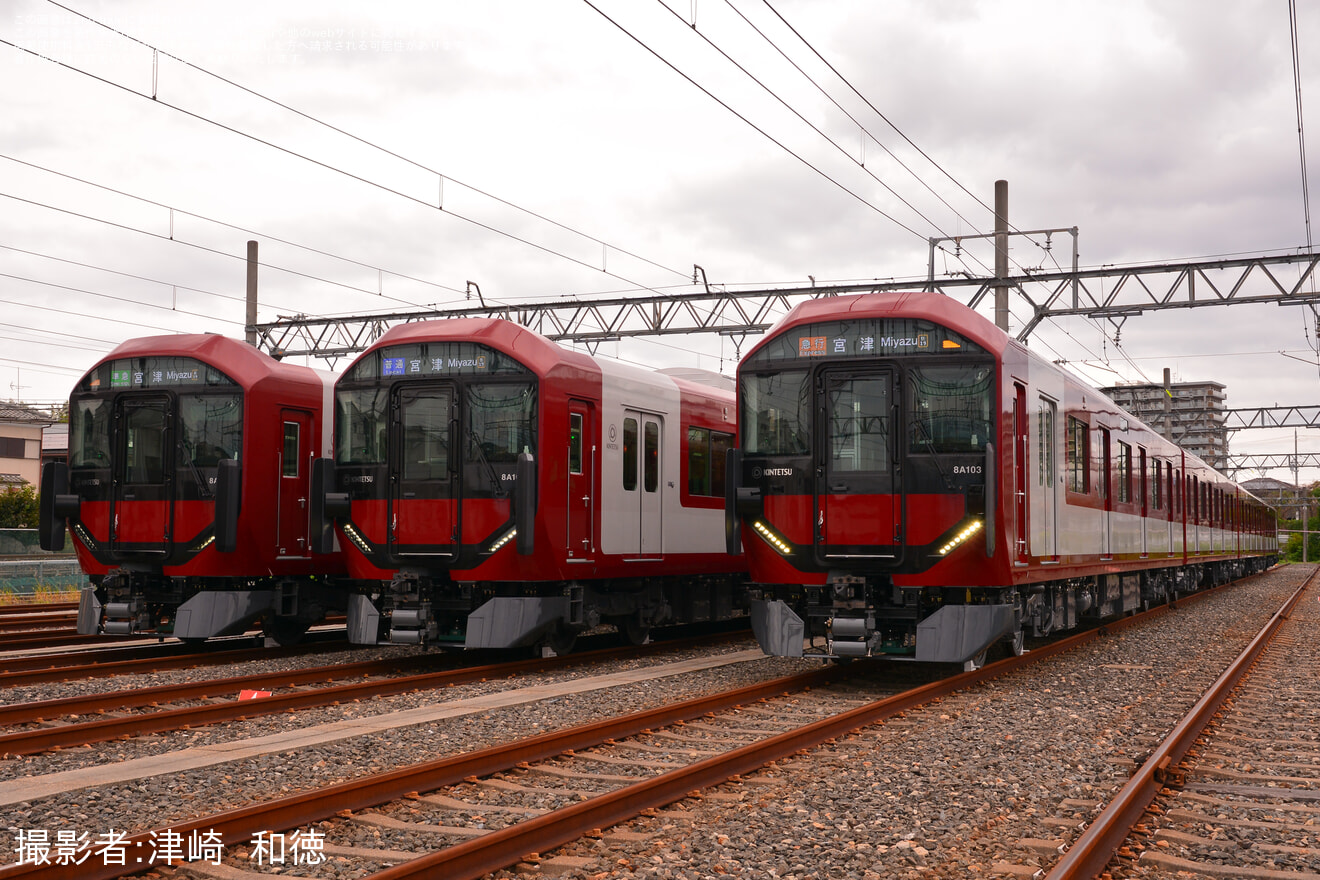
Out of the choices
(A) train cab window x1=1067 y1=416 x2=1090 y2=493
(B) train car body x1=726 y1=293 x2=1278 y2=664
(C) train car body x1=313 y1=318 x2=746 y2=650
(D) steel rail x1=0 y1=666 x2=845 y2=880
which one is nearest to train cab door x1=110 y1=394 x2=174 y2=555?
(C) train car body x1=313 y1=318 x2=746 y2=650

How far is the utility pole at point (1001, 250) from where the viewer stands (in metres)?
25.1

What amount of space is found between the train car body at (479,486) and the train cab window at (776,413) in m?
2.13

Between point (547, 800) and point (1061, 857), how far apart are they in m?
2.70

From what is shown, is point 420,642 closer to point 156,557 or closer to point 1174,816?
point 156,557

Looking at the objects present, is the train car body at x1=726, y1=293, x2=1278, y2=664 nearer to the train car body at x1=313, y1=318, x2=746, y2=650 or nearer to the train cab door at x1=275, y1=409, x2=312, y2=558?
the train car body at x1=313, y1=318, x2=746, y2=650

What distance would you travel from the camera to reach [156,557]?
14258 millimetres

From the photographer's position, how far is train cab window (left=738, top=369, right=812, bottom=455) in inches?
469

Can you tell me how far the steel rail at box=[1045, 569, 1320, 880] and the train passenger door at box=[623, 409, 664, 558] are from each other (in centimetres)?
650

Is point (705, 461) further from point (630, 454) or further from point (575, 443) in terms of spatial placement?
point (575, 443)

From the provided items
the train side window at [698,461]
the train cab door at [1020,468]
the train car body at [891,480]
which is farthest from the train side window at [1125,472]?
the train cab door at [1020,468]

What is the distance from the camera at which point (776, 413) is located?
39.6 ft

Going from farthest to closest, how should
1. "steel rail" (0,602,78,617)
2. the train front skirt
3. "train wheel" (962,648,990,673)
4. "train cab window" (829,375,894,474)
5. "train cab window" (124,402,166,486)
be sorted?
"steel rail" (0,602,78,617), "train cab window" (124,402,166,486), "train wheel" (962,648,990,673), "train cab window" (829,375,894,474), the train front skirt

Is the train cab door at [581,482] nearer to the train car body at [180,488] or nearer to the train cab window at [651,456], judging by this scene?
the train cab window at [651,456]

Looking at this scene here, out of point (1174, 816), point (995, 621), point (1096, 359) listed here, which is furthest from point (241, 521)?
point (1096, 359)
